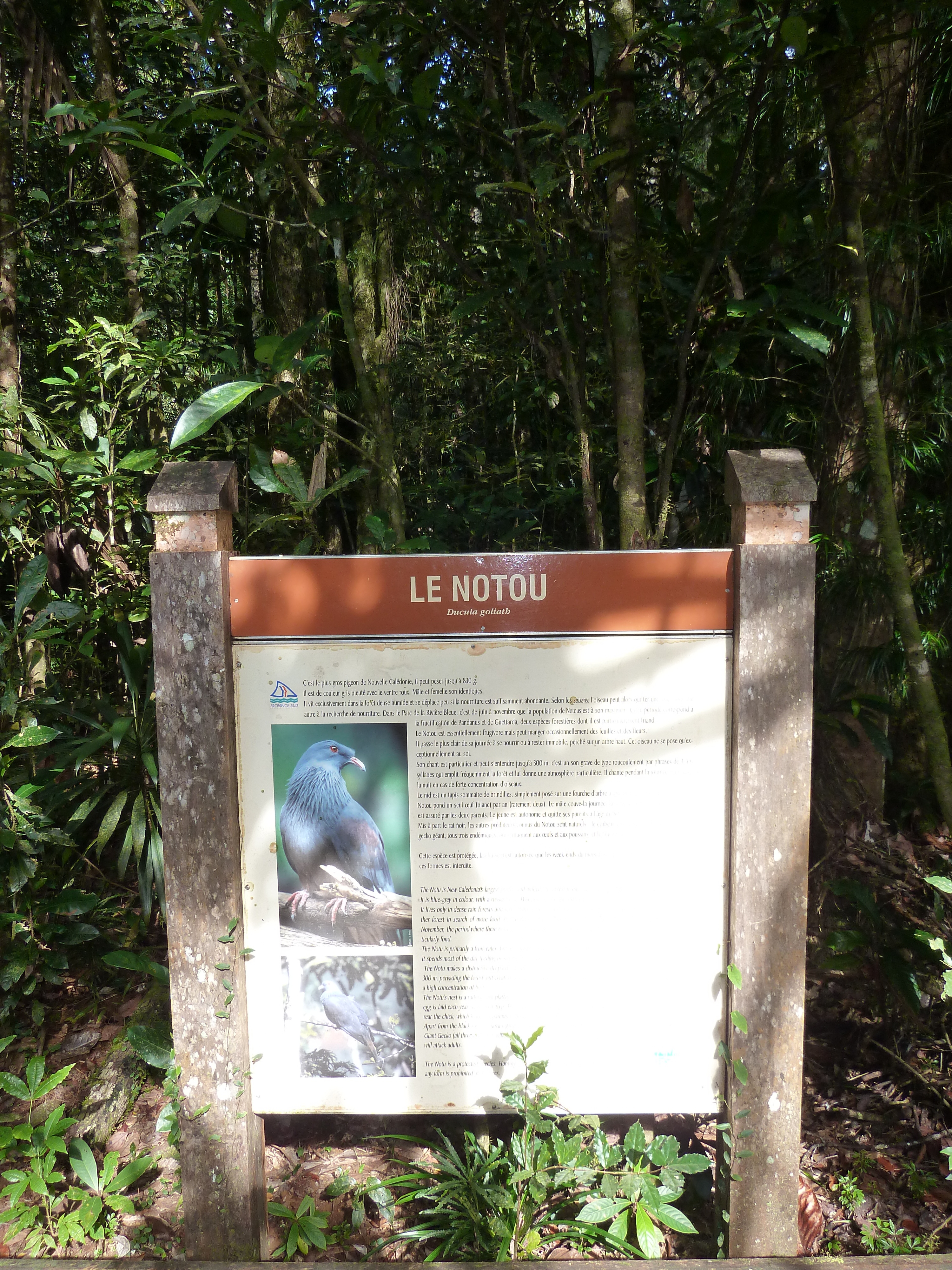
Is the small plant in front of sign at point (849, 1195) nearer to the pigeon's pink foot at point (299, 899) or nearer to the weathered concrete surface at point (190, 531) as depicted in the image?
the pigeon's pink foot at point (299, 899)

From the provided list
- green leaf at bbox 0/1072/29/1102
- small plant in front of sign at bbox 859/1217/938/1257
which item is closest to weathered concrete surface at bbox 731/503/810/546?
small plant in front of sign at bbox 859/1217/938/1257

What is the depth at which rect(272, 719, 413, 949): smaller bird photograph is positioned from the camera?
189 cm

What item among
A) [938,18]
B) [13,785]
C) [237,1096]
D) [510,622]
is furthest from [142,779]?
[938,18]

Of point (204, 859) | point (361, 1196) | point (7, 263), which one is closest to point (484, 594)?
point (204, 859)

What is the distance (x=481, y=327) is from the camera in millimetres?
3664

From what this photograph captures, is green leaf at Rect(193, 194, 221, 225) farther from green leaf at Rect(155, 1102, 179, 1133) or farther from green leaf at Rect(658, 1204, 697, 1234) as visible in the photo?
green leaf at Rect(658, 1204, 697, 1234)

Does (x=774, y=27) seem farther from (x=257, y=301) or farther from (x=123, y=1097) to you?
(x=257, y=301)

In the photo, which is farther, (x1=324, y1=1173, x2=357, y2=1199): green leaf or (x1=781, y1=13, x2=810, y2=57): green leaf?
(x1=324, y1=1173, x2=357, y2=1199): green leaf

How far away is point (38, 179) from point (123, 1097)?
625 centimetres

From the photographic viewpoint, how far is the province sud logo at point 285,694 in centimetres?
189

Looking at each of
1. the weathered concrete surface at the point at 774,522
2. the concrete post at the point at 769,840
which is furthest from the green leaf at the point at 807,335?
the weathered concrete surface at the point at 774,522

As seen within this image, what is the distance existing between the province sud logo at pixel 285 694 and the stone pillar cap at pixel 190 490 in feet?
1.37

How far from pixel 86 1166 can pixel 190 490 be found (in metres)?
1.80

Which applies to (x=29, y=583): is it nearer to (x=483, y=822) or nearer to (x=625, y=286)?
(x=483, y=822)
